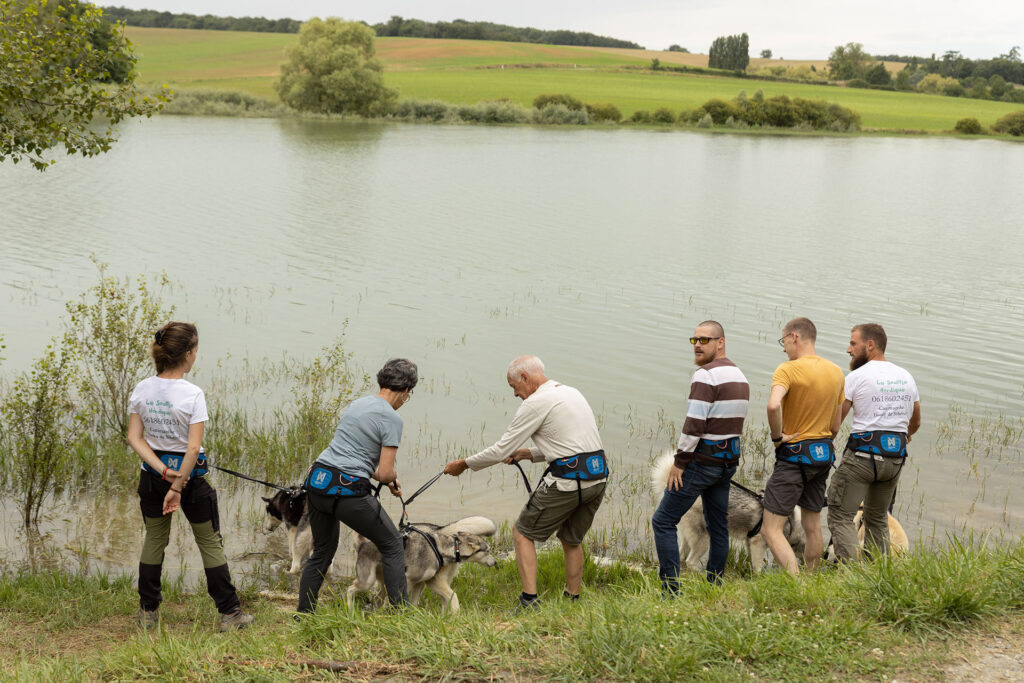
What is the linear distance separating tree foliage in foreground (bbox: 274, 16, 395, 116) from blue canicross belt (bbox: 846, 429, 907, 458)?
7881cm

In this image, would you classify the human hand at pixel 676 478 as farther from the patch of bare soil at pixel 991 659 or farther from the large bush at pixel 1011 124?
the large bush at pixel 1011 124

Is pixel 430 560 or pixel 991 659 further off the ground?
pixel 991 659

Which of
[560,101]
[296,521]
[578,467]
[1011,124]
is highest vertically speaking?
[1011,124]

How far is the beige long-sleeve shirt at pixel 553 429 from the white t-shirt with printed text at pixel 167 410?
6.80ft

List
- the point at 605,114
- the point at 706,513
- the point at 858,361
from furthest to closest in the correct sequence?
the point at 605,114 < the point at 858,361 < the point at 706,513

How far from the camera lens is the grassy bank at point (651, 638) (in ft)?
15.6

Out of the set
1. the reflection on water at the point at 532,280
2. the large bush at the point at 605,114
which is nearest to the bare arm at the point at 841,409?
the reflection on water at the point at 532,280

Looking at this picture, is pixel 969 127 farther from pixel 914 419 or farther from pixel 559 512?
pixel 559 512

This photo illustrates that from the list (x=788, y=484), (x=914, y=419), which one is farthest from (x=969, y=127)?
(x=788, y=484)

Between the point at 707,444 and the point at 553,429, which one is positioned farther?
the point at 707,444

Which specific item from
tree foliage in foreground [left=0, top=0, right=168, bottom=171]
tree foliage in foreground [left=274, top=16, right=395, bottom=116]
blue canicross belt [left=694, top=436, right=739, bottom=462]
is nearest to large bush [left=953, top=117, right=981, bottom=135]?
tree foliage in foreground [left=274, top=16, right=395, bottom=116]

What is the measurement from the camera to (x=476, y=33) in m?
167

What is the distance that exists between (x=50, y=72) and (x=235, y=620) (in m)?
5.81

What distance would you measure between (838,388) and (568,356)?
27.9 feet
